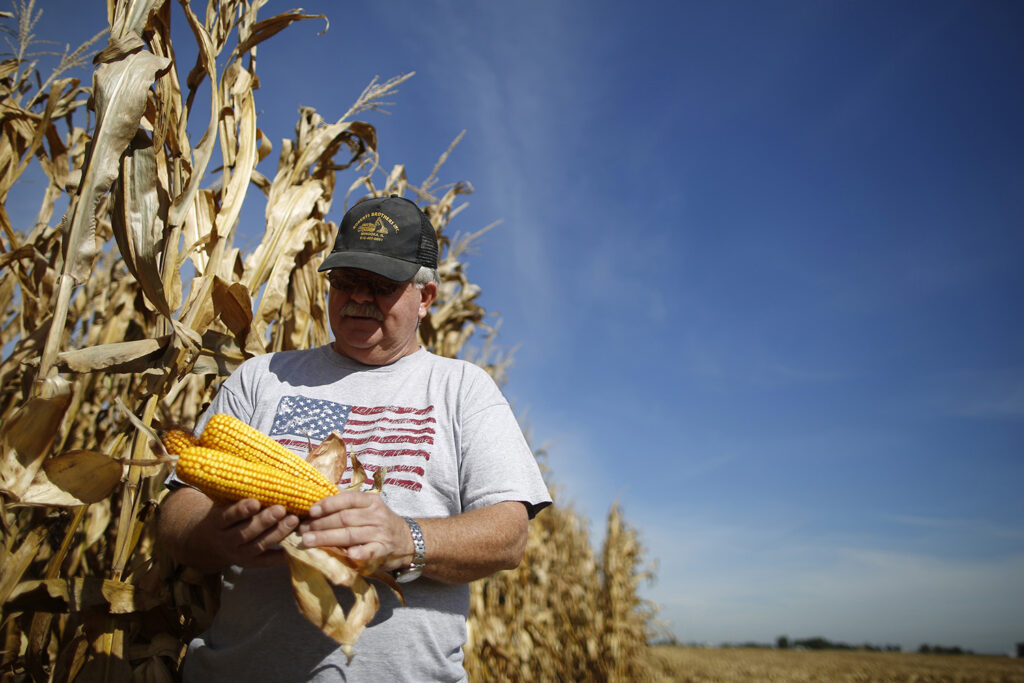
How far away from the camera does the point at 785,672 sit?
36.6 ft

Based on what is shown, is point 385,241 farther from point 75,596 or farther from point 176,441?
point 75,596

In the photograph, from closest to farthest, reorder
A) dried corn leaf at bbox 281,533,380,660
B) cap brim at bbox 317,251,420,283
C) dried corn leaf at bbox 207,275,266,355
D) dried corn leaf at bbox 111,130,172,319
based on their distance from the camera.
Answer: dried corn leaf at bbox 281,533,380,660 → dried corn leaf at bbox 111,130,172,319 → cap brim at bbox 317,251,420,283 → dried corn leaf at bbox 207,275,266,355

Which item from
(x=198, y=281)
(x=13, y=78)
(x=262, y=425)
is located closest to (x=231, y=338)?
(x=198, y=281)

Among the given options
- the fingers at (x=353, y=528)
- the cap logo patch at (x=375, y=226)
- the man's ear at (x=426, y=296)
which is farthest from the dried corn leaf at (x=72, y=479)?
the man's ear at (x=426, y=296)

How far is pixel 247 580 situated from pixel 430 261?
1.13 meters

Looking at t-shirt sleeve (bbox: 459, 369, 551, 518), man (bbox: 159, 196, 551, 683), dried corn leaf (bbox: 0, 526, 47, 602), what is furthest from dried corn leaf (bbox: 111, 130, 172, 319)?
t-shirt sleeve (bbox: 459, 369, 551, 518)

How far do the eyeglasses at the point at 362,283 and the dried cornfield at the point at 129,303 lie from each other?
0.33 m

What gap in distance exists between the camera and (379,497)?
127cm

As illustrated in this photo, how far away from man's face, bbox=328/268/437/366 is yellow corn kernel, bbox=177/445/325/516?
28.4 inches

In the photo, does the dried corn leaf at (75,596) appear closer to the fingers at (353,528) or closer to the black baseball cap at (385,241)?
the fingers at (353,528)

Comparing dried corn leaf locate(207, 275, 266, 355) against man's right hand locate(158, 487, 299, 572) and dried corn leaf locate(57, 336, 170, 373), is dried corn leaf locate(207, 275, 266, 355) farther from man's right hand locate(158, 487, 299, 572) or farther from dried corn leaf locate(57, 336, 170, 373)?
man's right hand locate(158, 487, 299, 572)

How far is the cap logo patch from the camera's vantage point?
193cm

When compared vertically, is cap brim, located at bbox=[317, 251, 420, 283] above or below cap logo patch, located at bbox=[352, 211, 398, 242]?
below

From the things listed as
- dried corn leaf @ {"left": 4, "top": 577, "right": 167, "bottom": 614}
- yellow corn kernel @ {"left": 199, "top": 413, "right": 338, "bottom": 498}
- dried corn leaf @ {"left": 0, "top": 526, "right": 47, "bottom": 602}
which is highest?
yellow corn kernel @ {"left": 199, "top": 413, "right": 338, "bottom": 498}
